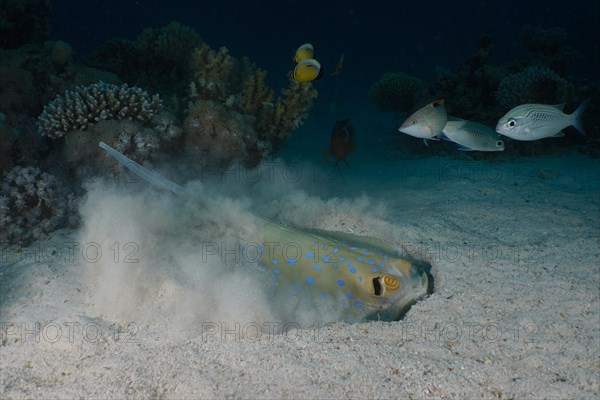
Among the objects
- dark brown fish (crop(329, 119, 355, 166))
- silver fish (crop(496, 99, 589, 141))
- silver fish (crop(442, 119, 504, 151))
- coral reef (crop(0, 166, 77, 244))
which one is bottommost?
coral reef (crop(0, 166, 77, 244))

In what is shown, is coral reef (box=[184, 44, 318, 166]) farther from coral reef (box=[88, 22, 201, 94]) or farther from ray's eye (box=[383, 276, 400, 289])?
ray's eye (box=[383, 276, 400, 289])

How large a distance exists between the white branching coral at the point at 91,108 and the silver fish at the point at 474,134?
16.7 ft

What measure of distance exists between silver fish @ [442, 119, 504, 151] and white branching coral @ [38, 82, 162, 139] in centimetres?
508

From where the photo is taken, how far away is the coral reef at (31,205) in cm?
438

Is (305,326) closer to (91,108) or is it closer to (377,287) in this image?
(377,287)

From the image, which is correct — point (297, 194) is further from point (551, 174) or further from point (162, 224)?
point (551, 174)

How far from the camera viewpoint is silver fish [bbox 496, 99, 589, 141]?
4.46m

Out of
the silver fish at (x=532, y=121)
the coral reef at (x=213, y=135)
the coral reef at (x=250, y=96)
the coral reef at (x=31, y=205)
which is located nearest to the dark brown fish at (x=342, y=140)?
the coral reef at (x=250, y=96)

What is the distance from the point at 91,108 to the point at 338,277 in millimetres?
5096

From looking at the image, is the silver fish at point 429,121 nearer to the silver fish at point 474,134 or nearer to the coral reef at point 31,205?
the silver fish at point 474,134

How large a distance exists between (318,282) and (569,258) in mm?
3214

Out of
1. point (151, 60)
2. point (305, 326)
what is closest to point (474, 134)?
point (305, 326)

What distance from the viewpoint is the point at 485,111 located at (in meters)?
10.6

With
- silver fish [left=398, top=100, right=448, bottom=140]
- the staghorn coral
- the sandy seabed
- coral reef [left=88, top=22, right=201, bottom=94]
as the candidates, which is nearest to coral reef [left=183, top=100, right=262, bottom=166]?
the sandy seabed
